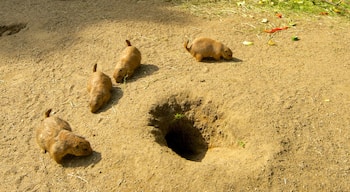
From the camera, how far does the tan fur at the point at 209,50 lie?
5293 millimetres

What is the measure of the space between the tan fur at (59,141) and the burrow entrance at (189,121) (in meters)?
0.88

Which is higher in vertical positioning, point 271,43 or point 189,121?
point 271,43

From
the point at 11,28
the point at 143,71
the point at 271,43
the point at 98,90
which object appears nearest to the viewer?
the point at 98,90

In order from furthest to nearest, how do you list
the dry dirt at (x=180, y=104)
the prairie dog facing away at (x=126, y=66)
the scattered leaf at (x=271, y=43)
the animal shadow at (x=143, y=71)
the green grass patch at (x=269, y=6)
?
the green grass patch at (x=269, y=6) → the scattered leaf at (x=271, y=43) → the animal shadow at (x=143, y=71) → the prairie dog facing away at (x=126, y=66) → the dry dirt at (x=180, y=104)

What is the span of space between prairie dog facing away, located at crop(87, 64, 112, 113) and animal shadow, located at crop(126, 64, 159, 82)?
0.39 m

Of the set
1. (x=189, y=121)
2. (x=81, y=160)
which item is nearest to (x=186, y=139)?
(x=189, y=121)

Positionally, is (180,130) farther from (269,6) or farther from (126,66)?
(269,6)

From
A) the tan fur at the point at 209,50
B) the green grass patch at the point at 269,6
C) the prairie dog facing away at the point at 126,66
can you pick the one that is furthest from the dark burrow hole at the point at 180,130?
the green grass patch at the point at 269,6

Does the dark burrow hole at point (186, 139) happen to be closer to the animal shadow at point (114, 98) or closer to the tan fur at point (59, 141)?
the animal shadow at point (114, 98)

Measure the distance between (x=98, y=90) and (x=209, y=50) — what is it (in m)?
1.57

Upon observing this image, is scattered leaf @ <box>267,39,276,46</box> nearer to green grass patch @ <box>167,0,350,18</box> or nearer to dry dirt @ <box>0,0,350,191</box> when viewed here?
dry dirt @ <box>0,0,350,191</box>

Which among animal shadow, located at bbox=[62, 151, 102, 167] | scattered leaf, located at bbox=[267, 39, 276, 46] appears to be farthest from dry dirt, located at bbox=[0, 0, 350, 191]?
scattered leaf, located at bbox=[267, 39, 276, 46]

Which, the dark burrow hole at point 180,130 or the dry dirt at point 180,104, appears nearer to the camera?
the dry dirt at point 180,104

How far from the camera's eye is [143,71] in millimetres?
5211
